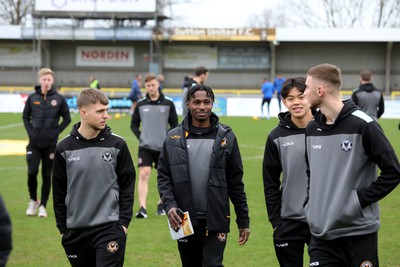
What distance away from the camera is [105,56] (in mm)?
59156

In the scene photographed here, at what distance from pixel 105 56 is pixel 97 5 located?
408cm

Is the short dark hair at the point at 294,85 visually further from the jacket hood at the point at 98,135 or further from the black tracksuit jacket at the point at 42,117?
the black tracksuit jacket at the point at 42,117

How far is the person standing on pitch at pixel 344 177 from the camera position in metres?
5.06

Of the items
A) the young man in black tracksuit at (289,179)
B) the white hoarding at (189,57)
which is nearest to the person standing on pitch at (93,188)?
the young man in black tracksuit at (289,179)

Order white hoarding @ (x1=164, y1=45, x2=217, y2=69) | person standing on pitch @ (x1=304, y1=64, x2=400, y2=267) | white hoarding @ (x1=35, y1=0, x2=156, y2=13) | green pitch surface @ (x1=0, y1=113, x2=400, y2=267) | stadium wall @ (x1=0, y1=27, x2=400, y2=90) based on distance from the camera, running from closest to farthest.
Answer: person standing on pitch @ (x1=304, y1=64, x2=400, y2=267), green pitch surface @ (x1=0, y1=113, x2=400, y2=267), white hoarding @ (x1=35, y1=0, x2=156, y2=13), stadium wall @ (x1=0, y1=27, x2=400, y2=90), white hoarding @ (x1=164, y1=45, x2=217, y2=69)

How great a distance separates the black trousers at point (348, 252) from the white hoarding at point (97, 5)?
53.1 meters

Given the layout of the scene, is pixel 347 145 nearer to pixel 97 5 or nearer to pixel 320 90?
pixel 320 90

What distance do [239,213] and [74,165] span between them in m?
1.41

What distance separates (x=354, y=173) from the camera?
5117 millimetres

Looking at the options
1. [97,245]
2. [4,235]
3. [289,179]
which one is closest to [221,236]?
[289,179]

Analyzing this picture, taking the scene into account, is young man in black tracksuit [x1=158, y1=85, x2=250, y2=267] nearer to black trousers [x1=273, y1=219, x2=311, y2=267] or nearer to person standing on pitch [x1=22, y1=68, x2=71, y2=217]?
black trousers [x1=273, y1=219, x2=311, y2=267]

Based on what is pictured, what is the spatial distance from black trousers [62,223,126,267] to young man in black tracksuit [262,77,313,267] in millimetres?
1250

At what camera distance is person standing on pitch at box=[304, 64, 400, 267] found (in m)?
5.06

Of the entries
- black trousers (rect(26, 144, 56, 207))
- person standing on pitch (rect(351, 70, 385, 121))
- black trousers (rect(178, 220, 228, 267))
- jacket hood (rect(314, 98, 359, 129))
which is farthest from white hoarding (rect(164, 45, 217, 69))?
jacket hood (rect(314, 98, 359, 129))
